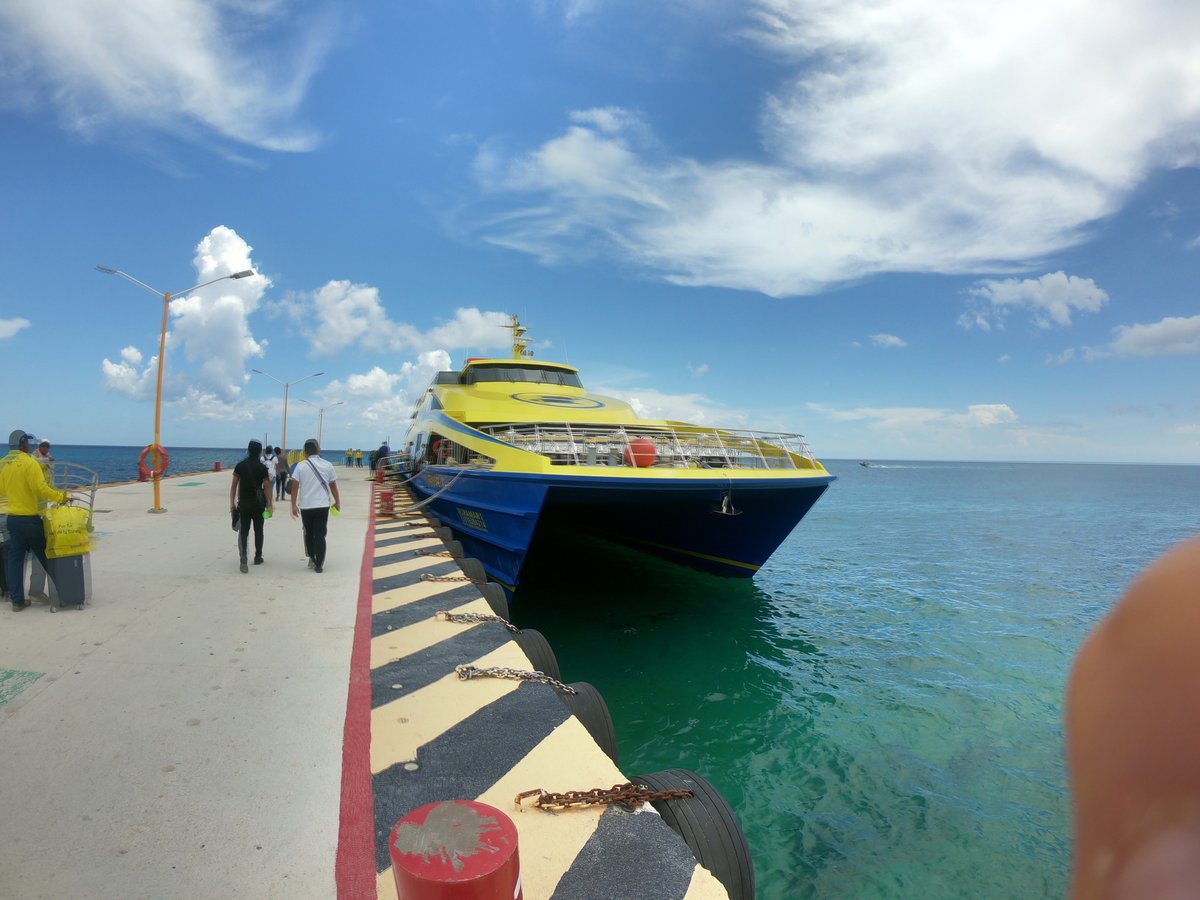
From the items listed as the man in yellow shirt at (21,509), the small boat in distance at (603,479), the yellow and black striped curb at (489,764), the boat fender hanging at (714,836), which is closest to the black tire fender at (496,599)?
the yellow and black striped curb at (489,764)

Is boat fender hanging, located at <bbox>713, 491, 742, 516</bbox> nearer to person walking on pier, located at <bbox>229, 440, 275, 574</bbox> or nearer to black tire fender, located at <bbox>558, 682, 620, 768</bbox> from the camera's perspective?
black tire fender, located at <bbox>558, 682, 620, 768</bbox>

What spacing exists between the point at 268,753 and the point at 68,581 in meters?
3.59

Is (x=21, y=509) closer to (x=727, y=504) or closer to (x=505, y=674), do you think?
(x=505, y=674)

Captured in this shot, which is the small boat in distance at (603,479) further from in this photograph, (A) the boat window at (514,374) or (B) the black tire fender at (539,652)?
(B) the black tire fender at (539,652)

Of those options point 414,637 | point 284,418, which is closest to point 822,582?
point 414,637

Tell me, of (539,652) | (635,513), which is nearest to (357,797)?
(539,652)

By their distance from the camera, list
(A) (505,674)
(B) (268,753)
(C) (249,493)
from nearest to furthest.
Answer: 1. (B) (268,753)
2. (A) (505,674)
3. (C) (249,493)

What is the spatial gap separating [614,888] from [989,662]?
8.62m

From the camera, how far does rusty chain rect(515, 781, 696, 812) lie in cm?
301

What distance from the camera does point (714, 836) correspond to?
3.00 metres

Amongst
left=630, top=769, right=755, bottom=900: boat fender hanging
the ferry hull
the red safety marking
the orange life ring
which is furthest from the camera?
the orange life ring

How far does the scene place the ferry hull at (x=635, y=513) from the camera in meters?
8.71

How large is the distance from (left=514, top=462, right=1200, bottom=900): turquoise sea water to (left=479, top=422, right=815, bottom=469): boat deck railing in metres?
2.69

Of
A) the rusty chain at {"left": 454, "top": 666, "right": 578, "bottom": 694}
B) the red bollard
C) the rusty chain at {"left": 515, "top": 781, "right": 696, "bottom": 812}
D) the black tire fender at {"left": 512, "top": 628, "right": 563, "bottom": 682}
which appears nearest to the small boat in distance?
the black tire fender at {"left": 512, "top": 628, "right": 563, "bottom": 682}
